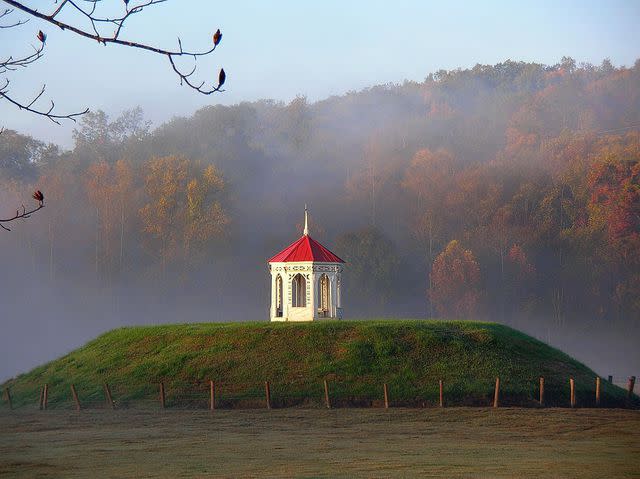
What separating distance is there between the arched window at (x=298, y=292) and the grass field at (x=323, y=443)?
14.0 metres

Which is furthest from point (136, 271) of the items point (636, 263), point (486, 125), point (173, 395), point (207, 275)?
point (173, 395)

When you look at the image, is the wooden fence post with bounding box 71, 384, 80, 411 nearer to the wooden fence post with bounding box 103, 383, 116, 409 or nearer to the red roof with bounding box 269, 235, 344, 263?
the wooden fence post with bounding box 103, 383, 116, 409

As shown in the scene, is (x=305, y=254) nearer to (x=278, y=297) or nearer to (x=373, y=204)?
(x=278, y=297)

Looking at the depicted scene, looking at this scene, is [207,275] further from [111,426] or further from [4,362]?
[111,426]

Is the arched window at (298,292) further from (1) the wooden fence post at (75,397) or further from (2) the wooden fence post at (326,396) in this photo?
(1) the wooden fence post at (75,397)

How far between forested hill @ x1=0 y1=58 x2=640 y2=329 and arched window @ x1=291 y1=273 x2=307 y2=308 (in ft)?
109

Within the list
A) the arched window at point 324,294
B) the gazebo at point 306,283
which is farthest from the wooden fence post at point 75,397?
the arched window at point 324,294

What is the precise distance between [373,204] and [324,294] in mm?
49620

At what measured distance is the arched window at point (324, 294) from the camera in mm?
56375

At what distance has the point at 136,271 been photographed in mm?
105375

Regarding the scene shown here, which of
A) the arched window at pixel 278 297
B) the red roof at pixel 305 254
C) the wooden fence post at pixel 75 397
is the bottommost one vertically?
the wooden fence post at pixel 75 397

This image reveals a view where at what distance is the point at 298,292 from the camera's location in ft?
192

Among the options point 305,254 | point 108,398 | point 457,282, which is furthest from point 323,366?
point 457,282

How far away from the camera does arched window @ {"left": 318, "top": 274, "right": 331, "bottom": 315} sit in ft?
185
